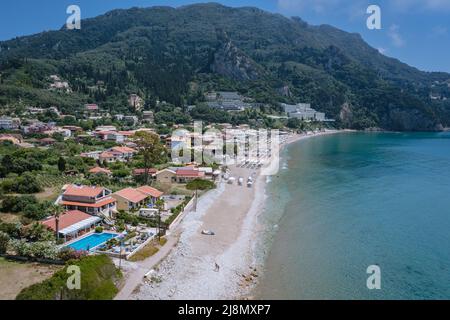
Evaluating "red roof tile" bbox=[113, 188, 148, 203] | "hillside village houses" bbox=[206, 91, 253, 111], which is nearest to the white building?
"red roof tile" bbox=[113, 188, 148, 203]

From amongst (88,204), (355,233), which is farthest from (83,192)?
(355,233)

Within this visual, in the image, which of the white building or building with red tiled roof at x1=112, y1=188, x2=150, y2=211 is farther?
the white building

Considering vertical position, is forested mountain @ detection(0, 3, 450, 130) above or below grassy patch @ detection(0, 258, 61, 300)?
above

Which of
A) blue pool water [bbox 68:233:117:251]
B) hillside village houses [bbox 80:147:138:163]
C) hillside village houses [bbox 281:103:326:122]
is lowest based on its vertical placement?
blue pool water [bbox 68:233:117:251]

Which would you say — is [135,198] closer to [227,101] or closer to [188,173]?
[188,173]

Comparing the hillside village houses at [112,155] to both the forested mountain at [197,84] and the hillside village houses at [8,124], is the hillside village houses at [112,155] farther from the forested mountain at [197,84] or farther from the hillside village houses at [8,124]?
the forested mountain at [197,84]

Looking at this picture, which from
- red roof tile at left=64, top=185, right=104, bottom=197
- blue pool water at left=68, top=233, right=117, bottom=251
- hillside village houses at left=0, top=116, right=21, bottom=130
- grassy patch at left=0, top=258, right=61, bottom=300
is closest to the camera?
grassy patch at left=0, top=258, right=61, bottom=300

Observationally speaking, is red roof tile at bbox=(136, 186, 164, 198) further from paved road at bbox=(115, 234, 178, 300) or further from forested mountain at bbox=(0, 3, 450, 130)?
forested mountain at bbox=(0, 3, 450, 130)
